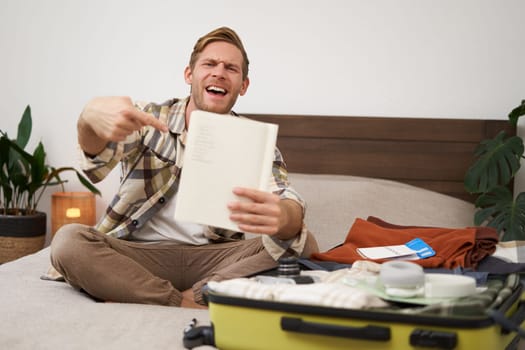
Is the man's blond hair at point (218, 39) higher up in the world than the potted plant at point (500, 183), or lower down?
higher up

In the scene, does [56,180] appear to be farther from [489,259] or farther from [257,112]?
[489,259]

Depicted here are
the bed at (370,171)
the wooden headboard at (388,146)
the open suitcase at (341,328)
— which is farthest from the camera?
the wooden headboard at (388,146)

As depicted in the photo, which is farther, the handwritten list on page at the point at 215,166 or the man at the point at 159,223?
the man at the point at 159,223

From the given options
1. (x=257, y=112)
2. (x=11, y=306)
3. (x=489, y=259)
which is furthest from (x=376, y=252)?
(x=257, y=112)

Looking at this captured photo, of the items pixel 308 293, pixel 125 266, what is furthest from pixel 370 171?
pixel 308 293

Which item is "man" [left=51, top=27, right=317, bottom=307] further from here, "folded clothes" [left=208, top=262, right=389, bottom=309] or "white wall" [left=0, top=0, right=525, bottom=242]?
"white wall" [left=0, top=0, right=525, bottom=242]

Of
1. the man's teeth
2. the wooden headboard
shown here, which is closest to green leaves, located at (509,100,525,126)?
the wooden headboard

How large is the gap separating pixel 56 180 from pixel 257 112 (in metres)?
1.05

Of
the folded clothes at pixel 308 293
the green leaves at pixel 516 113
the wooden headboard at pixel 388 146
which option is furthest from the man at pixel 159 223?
the green leaves at pixel 516 113

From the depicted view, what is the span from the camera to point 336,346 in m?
1.17

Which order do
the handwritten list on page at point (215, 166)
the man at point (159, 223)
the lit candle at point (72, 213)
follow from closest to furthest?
the handwritten list on page at point (215, 166) < the man at point (159, 223) < the lit candle at point (72, 213)

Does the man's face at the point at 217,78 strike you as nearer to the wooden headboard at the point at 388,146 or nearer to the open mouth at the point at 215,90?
the open mouth at the point at 215,90

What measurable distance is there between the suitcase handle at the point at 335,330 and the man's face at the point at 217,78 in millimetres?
987

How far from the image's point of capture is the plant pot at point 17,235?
2969 millimetres
